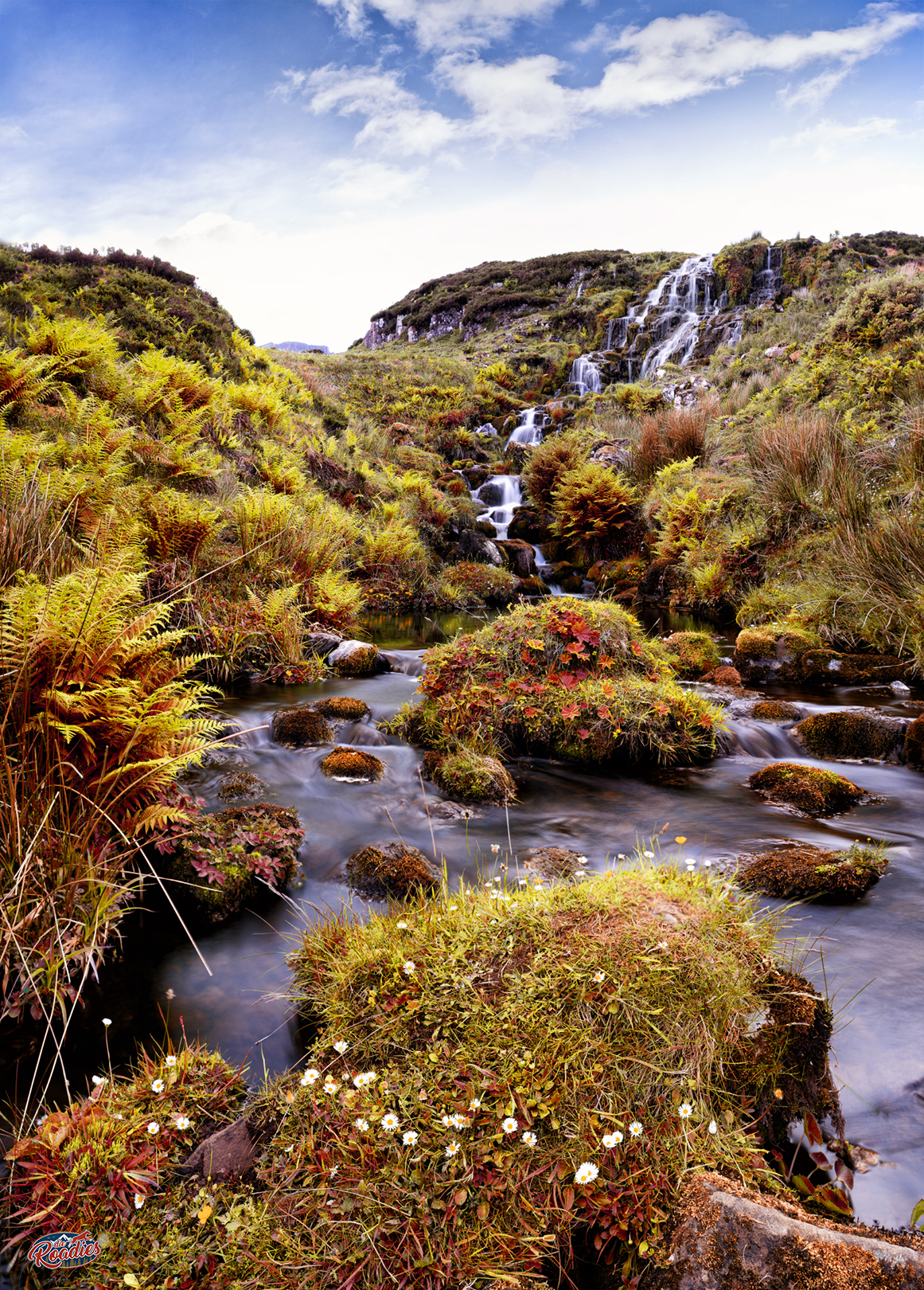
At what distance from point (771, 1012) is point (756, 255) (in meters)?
34.7

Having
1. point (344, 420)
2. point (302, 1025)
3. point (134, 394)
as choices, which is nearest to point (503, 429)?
point (344, 420)

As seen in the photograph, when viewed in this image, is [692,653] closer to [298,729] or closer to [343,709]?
[343,709]

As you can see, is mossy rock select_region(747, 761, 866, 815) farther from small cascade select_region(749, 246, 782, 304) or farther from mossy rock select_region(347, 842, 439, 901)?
small cascade select_region(749, 246, 782, 304)

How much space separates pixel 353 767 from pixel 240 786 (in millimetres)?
896

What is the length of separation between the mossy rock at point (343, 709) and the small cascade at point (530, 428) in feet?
54.2

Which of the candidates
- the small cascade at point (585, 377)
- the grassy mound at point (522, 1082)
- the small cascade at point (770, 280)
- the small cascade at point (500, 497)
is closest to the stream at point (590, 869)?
the grassy mound at point (522, 1082)

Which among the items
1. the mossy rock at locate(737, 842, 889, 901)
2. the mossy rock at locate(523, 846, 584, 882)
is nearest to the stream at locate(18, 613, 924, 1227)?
the mossy rock at locate(737, 842, 889, 901)

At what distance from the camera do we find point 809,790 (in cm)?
452

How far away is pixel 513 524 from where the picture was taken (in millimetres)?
16219

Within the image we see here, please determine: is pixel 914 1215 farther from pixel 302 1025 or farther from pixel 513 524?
pixel 513 524

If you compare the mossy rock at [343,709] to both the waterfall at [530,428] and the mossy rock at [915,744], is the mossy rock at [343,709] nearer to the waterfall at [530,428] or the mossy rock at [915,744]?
the mossy rock at [915,744]

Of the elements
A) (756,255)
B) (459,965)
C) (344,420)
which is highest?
(756,255)

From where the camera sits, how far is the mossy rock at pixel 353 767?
4.94 m
